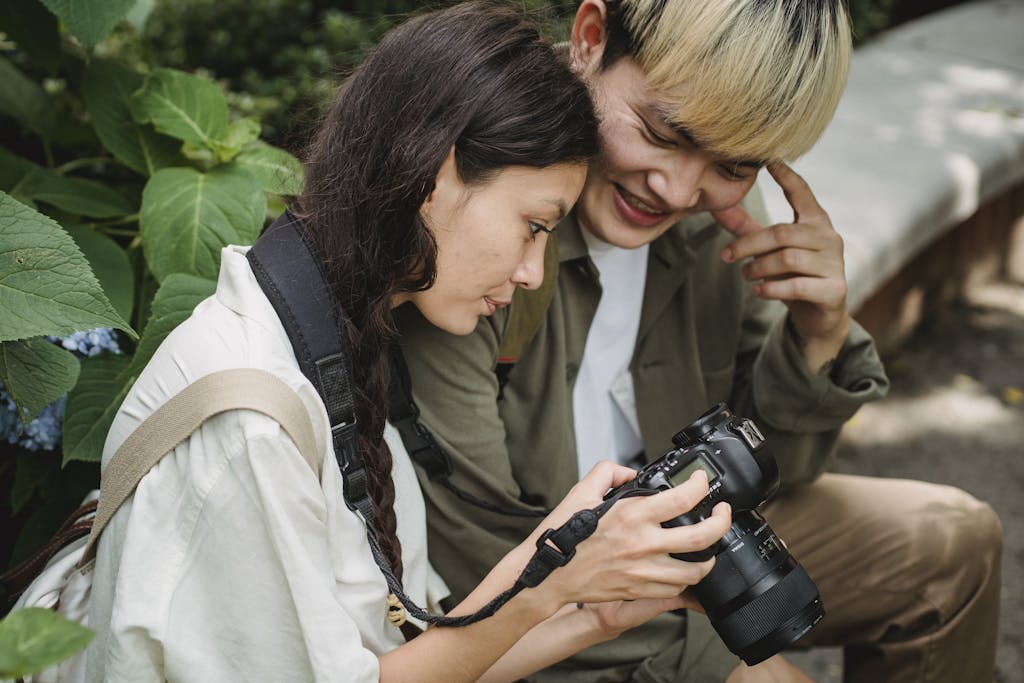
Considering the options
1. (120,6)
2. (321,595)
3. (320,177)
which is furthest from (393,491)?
(120,6)

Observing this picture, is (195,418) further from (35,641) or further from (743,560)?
(743,560)

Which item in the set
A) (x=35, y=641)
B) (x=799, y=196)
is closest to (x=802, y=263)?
(x=799, y=196)

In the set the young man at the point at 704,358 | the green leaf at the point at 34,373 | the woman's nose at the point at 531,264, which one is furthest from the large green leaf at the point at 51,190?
the woman's nose at the point at 531,264

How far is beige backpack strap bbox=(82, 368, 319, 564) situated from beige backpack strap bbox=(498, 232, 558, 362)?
0.50m

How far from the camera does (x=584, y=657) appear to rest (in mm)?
1779

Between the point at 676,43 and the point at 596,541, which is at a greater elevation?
the point at 676,43

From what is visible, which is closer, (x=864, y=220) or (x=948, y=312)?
(x=864, y=220)

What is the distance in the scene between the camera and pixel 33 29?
1.99 meters

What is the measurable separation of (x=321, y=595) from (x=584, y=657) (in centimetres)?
62

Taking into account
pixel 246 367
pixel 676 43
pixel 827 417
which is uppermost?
pixel 676 43

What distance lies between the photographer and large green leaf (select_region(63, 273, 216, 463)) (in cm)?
167

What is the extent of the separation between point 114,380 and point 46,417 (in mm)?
113

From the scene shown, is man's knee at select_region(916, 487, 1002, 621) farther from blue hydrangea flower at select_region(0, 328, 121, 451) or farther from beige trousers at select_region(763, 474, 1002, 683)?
blue hydrangea flower at select_region(0, 328, 121, 451)

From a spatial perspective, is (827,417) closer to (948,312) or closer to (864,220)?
(864,220)
